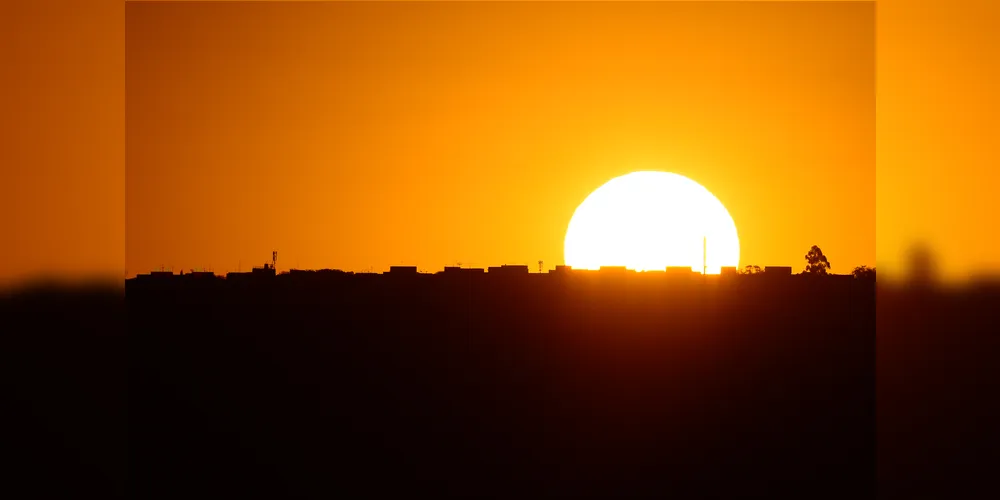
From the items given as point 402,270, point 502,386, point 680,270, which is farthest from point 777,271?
point 402,270

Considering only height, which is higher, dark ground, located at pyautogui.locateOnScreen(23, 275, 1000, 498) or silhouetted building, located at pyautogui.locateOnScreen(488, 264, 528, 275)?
silhouetted building, located at pyautogui.locateOnScreen(488, 264, 528, 275)

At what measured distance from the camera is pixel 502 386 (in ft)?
86.4

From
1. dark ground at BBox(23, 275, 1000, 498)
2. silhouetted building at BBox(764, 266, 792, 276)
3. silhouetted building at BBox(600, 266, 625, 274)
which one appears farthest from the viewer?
silhouetted building at BBox(764, 266, 792, 276)

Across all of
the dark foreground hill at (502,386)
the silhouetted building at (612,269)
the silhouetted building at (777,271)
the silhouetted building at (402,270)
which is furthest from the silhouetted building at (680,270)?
the silhouetted building at (402,270)

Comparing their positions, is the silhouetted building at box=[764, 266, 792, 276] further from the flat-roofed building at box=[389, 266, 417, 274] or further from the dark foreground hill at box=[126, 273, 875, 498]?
the flat-roofed building at box=[389, 266, 417, 274]

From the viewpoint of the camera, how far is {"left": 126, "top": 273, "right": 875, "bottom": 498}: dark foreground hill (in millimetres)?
22578

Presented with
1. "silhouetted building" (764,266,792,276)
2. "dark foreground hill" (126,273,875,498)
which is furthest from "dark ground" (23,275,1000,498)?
"silhouetted building" (764,266,792,276)

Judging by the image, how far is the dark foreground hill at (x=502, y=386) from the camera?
74.1 feet

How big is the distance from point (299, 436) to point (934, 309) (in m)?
16.0

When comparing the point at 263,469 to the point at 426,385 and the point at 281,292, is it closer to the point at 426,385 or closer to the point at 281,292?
the point at 426,385

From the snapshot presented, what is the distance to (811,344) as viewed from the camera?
29906mm

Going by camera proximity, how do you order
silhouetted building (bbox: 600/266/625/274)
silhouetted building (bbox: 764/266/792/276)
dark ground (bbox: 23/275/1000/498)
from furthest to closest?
1. silhouetted building (bbox: 764/266/792/276)
2. silhouetted building (bbox: 600/266/625/274)
3. dark ground (bbox: 23/275/1000/498)

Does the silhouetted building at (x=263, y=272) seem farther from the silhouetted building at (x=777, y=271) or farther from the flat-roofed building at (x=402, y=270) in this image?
the silhouetted building at (x=777, y=271)

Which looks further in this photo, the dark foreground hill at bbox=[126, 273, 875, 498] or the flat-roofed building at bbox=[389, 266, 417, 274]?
the flat-roofed building at bbox=[389, 266, 417, 274]
